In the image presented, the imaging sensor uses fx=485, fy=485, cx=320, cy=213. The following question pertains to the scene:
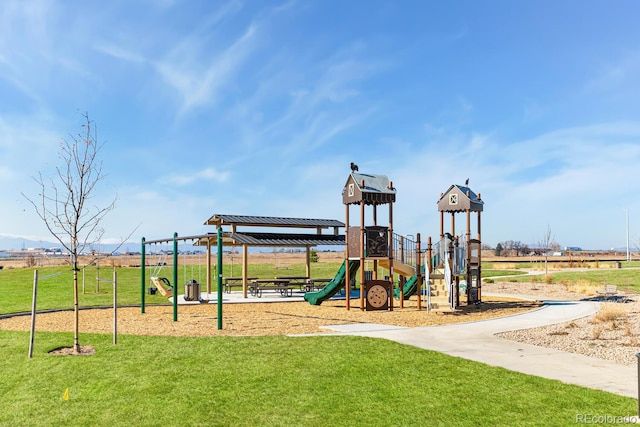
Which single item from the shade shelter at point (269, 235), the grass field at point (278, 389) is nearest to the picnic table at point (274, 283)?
the shade shelter at point (269, 235)

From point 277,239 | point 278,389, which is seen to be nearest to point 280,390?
point 278,389

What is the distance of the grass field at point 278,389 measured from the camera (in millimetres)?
5801

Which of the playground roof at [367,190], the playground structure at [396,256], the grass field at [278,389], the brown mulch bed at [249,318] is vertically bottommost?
the brown mulch bed at [249,318]

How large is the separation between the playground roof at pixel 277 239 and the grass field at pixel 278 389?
12.3m

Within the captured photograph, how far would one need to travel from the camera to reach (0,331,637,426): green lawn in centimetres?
580

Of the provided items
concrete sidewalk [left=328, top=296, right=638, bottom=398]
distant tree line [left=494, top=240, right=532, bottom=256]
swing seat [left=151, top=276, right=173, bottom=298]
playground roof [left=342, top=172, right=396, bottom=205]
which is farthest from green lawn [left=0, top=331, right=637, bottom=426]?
distant tree line [left=494, top=240, right=532, bottom=256]

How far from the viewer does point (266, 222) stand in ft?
78.9

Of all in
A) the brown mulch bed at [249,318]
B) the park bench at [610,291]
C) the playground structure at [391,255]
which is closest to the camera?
the brown mulch bed at [249,318]

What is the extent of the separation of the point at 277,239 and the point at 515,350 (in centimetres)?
1547

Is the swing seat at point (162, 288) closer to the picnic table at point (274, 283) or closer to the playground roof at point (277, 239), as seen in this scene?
the playground roof at point (277, 239)

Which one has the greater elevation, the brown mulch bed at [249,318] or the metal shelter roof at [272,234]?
the metal shelter roof at [272,234]

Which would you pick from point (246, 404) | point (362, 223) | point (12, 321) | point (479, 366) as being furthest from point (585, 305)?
point (12, 321)

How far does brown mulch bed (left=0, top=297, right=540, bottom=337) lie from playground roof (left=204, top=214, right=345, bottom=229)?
4942mm

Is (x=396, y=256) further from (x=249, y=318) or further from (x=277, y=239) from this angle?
(x=277, y=239)
